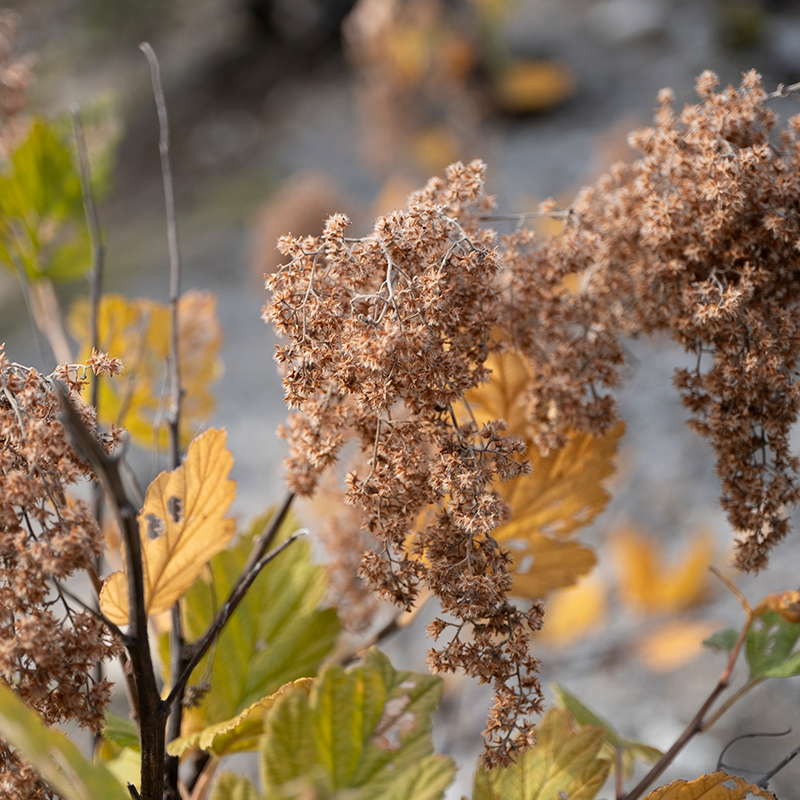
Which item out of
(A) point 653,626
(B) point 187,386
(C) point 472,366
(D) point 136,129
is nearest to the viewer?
(C) point 472,366

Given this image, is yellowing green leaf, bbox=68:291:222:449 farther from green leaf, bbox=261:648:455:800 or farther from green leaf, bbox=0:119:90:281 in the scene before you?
green leaf, bbox=261:648:455:800

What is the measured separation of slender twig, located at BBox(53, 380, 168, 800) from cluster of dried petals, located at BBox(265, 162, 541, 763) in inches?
3.3

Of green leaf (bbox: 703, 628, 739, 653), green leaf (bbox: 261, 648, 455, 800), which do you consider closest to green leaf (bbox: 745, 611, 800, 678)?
green leaf (bbox: 703, 628, 739, 653)

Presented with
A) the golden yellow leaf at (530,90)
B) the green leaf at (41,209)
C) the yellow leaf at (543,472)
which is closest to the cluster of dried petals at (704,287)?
the yellow leaf at (543,472)

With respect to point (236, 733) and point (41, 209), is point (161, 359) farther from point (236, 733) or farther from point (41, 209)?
point (236, 733)

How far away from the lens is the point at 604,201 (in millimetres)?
363

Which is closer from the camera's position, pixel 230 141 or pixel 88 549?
pixel 88 549

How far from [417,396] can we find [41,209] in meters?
0.44

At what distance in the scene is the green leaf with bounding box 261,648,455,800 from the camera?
8.7 inches

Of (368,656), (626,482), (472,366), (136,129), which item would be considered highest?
(136,129)

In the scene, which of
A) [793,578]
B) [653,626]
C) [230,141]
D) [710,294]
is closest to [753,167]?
[710,294]

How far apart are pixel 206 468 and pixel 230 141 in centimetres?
389

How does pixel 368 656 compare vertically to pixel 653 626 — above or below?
below

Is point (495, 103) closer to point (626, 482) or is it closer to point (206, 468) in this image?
point (626, 482)
